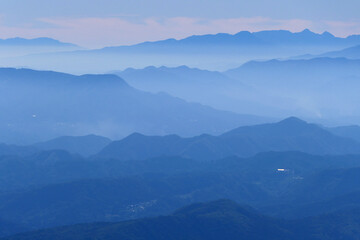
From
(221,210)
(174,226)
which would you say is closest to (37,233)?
(174,226)

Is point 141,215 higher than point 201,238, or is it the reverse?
point 141,215

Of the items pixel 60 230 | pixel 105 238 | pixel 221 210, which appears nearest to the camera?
pixel 105 238

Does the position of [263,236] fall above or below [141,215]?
below

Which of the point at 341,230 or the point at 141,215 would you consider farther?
the point at 141,215

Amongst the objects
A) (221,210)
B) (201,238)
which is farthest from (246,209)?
(201,238)

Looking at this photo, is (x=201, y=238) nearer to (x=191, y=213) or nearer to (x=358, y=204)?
(x=191, y=213)

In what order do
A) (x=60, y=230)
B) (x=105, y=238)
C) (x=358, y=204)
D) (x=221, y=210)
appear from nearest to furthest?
(x=105, y=238) → (x=60, y=230) → (x=221, y=210) → (x=358, y=204)

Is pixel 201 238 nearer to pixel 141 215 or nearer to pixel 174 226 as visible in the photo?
pixel 174 226

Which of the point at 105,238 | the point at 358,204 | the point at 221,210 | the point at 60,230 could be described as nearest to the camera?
the point at 105,238

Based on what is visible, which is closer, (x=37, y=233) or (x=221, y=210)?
(x=37, y=233)
